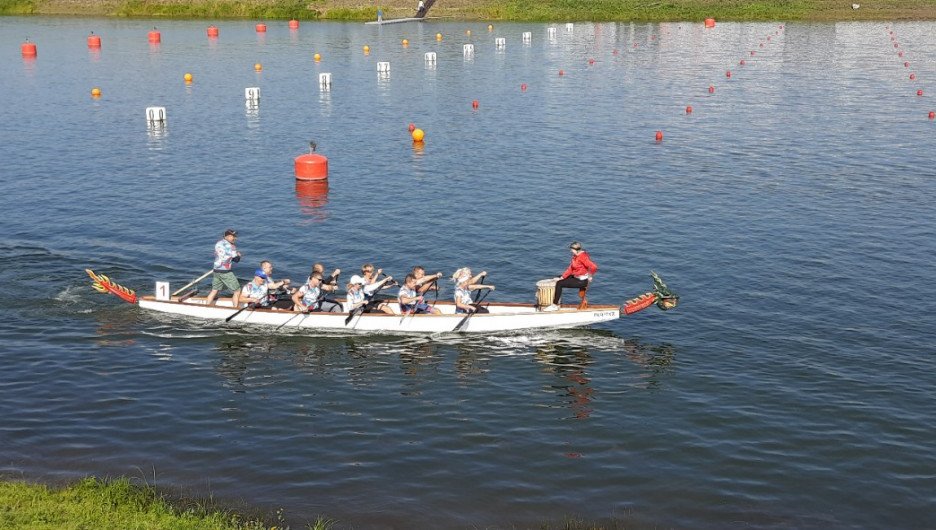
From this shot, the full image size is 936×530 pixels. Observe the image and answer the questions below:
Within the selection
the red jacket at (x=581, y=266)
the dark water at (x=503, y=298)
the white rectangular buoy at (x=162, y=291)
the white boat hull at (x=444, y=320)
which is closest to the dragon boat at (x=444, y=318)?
the white boat hull at (x=444, y=320)

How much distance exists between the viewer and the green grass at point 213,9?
12088 centimetres

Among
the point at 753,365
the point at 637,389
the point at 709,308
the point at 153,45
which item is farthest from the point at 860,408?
the point at 153,45

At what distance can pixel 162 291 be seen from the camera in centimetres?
3275

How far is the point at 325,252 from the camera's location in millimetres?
39500

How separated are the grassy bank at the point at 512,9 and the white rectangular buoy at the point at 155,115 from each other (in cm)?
5833

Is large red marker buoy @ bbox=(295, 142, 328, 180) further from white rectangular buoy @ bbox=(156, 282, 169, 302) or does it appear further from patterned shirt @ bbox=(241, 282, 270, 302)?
patterned shirt @ bbox=(241, 282, 270, 302)

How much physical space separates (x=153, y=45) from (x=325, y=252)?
217 ft

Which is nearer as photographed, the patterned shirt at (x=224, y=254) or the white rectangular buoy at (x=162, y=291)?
the patterned shirt at (x=224, y=254)

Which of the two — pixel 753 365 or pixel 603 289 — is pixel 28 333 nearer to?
pixel 603 289

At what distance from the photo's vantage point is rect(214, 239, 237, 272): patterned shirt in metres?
31.7

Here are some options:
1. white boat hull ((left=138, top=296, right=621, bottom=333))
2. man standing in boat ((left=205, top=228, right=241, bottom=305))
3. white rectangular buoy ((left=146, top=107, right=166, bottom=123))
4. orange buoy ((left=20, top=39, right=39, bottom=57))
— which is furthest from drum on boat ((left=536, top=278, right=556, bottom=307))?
orange buoy ((left=20, top=39, right=39, bottom=57))

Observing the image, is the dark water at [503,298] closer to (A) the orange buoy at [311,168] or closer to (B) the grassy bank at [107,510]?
(B) the grassy bank at [107,510]

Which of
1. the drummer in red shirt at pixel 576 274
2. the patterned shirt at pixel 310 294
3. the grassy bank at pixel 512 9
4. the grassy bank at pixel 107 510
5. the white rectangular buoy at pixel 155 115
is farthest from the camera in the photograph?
the grassy bank at pixel 512 9

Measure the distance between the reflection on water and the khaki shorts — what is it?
39.8ft
